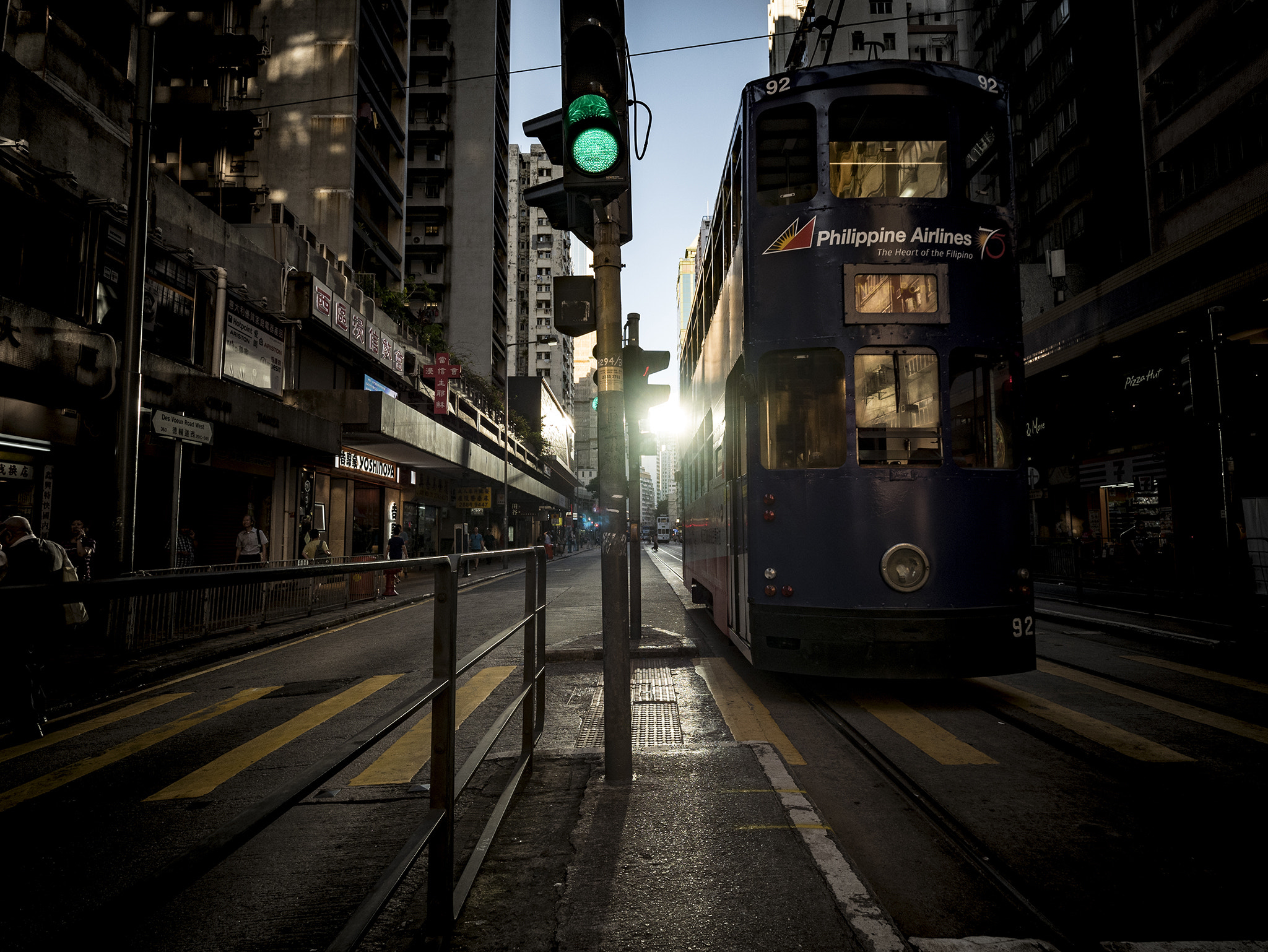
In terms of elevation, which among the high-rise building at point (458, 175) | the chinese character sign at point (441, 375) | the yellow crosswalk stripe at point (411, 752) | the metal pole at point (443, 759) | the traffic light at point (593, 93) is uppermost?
the high-rise building at point (458, 175)

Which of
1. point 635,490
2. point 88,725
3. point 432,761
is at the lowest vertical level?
point 432,761

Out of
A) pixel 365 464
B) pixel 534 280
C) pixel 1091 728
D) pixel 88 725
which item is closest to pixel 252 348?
pixel 365 464

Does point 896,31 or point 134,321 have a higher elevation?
point 896,31

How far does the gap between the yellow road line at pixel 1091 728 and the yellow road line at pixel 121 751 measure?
540 cm

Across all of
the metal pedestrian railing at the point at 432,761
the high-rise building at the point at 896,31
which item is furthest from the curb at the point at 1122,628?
the high-rise building at the point at 896,31

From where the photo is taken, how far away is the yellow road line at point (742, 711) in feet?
17.9

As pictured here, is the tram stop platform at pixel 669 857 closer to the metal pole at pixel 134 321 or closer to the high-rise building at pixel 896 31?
the metal pole at pixel 134 321

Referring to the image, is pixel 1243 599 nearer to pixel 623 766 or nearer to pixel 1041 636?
pixel 1041 636

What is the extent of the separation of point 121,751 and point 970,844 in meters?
3.65

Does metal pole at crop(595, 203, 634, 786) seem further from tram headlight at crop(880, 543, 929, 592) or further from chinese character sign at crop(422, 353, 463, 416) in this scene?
chinese character sign at crop(422, 353, 463, 416)

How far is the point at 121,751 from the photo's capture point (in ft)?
4.84

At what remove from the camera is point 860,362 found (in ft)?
21.3

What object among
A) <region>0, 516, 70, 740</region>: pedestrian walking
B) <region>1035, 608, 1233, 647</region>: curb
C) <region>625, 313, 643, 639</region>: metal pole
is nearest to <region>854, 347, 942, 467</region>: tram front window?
<region>625, 313, 643, 639</region>: metal pole

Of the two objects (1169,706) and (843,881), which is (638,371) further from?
(1169,706)
